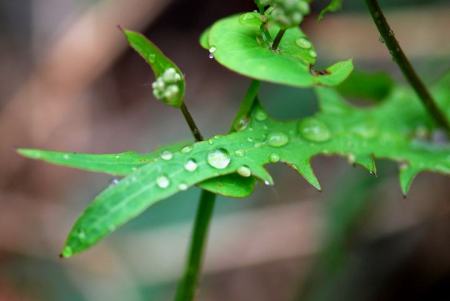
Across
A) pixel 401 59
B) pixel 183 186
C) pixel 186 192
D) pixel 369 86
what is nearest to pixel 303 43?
pixel 401 59

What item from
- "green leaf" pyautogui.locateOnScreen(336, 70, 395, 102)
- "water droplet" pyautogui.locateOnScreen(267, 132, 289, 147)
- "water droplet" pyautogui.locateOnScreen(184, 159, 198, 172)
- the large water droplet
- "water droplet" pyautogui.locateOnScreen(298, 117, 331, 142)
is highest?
the large water droplet

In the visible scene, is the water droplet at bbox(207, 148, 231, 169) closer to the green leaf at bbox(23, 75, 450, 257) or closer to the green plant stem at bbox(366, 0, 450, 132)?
the green leaf at bbox(23, 75, 450, 257)

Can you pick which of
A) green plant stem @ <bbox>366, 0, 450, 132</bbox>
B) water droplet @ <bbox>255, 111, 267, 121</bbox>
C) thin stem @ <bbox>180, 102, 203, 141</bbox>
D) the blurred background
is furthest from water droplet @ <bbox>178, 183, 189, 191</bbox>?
the blurred background

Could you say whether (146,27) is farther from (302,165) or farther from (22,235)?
(302,165)

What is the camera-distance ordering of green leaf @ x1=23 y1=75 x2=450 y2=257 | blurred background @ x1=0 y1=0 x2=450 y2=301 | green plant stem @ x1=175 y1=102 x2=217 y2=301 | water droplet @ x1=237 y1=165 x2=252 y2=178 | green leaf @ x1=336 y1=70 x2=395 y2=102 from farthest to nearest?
blurred background @ x1=0 y1=0 x2=450 y2=301 → green leaf @ x1=336 y1=70 x2=395 y2=102 → green plant stem @ x1=175 y1=102 x2=217 y2=301 → water droplet @ x1=237 y1=165 x2=252 y2=178 → green leaf @ x1=23 y1=75 x2=450 y2=257

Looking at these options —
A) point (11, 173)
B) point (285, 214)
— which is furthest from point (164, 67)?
point (11, 173)

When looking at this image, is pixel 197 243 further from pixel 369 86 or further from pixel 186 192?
pixel 186 192
